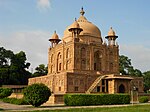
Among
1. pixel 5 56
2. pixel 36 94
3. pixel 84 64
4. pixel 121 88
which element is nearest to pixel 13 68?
pixel 5 56

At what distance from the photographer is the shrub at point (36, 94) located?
2708 cm

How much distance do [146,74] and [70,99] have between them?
68.2 metres

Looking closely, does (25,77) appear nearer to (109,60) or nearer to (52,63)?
(52,63)

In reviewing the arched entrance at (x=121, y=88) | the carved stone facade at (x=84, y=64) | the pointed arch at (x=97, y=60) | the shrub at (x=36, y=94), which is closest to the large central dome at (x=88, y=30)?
the carved stone facade at (x=84, y=64)

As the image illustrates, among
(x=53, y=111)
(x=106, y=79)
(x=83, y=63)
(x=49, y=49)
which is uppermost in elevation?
(x=49, y=49)

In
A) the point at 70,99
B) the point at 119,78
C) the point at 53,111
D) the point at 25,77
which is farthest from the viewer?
the point at 25,77

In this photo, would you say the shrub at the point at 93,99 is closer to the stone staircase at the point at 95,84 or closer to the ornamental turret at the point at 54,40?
the stone staircase at the point at 95,84

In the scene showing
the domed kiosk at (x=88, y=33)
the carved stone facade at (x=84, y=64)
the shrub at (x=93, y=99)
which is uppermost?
the domed kiosk at (x=88, y=33)

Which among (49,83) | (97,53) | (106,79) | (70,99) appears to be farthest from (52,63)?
(70,99)

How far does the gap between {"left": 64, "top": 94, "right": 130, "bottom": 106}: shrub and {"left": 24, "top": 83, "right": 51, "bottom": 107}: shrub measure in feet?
12.3

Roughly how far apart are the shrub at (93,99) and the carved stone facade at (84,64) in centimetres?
567

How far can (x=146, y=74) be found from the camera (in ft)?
304

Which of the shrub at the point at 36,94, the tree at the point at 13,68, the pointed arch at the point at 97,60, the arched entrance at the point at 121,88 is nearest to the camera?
the shrub at the point at 36,94

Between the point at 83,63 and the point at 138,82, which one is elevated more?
the point at 83,63
